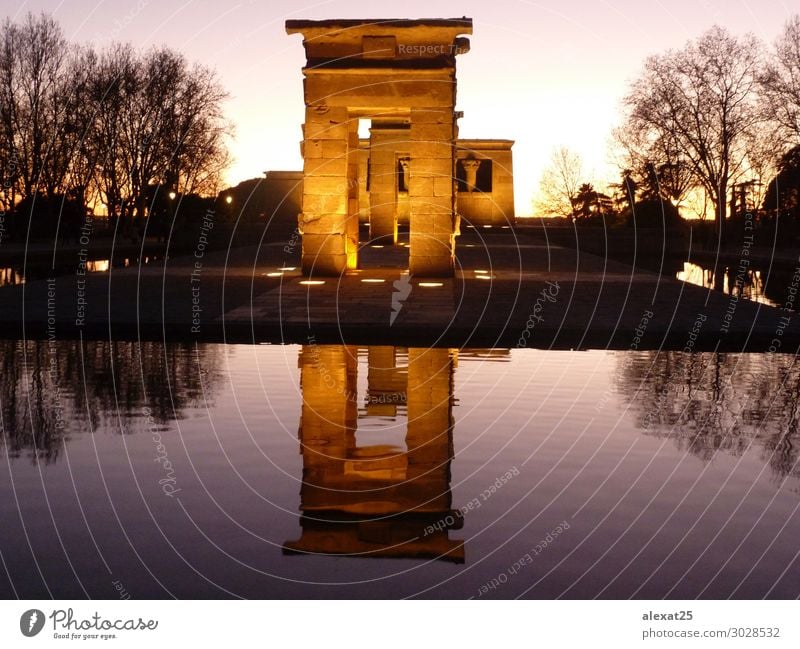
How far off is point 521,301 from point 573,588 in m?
→ 18.6

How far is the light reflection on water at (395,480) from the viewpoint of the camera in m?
6.75

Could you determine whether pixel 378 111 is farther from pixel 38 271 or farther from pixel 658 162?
pixel 658 162

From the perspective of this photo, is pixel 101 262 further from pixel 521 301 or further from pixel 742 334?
pixel 742 334

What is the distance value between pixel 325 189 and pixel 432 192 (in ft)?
9.41

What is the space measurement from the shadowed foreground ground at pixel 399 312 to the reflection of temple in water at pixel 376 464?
356 centimetres

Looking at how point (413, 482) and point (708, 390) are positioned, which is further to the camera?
point (708, 390)

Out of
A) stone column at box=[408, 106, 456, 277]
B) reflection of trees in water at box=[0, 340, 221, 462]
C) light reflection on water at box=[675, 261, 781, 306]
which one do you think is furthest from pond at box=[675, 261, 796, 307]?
reflection of trees in water at box=[0, 340, 221, 462]

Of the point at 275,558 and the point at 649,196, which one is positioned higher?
the point at 649,196

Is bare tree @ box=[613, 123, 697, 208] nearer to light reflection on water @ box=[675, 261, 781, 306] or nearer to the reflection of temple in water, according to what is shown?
light reflection on water @ box=[675, 261, 781, 306]

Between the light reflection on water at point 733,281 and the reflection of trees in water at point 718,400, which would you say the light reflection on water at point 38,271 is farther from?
the reflection of trees in water at point 718,400

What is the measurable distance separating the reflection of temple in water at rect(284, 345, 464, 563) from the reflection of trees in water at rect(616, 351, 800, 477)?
86.3 inches

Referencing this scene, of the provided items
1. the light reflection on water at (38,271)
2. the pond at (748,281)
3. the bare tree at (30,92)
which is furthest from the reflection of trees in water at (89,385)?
the bare tree at (30,92)

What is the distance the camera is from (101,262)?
4678cm
